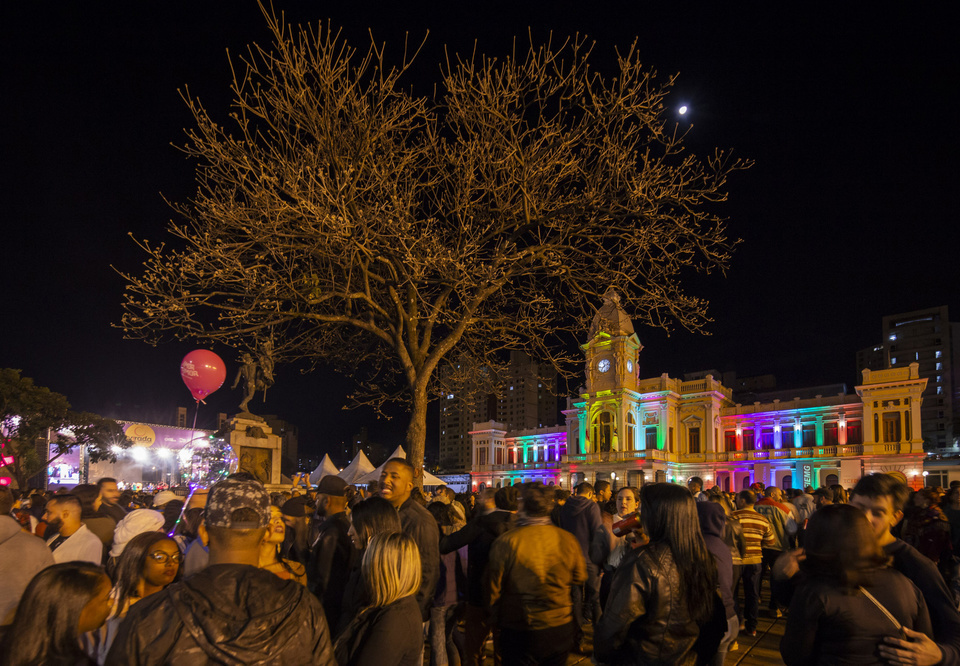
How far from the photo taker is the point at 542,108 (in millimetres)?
8586

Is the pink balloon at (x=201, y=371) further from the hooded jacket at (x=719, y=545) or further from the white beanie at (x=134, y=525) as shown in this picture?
the hooded jacket at (x=719, y=545)

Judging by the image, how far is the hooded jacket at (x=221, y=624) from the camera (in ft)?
6.01

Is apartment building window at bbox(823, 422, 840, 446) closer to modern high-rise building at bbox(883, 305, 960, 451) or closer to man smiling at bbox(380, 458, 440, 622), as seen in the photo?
modern high-rise building at bbox(883, 305, 960, 451)

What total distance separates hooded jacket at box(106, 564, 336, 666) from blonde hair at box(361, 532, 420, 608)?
0.90 m

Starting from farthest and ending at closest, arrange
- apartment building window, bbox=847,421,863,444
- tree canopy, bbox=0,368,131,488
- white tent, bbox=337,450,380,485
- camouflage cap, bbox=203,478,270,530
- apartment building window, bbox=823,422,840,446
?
A: 1. apartment building window, bbox=823,422,840,446
2. apartment building window, bbox=847,421,863,444
3. tree canopy, bbox=0,368,131,488
4. white tent, bbox=337,450,380,485
5. camouflage cap, bbox=203,478,270,530

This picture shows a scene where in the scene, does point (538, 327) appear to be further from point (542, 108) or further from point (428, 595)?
point (428, 595)

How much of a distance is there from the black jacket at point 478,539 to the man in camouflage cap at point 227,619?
271 cm

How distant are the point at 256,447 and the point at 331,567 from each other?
10217mm

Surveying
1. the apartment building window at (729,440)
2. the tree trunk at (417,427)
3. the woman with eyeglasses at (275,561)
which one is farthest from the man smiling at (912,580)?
the apartment building window at (729,440)

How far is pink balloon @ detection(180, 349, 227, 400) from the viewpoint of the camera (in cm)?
1323

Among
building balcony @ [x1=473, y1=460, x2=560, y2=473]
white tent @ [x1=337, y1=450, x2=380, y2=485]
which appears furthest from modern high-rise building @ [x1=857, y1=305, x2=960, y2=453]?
white tent @ [x1=337, y1=450, x2=380, y2=485]

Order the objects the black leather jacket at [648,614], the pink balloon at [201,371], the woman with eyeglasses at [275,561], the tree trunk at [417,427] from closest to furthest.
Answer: the black leather jacket at [648,614] < the woman with eyeglasses at [275,561] < the tree trunk at [417,427] < the pink balloon at [201,371]

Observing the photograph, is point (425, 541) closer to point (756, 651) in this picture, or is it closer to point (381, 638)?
point (381, 638)

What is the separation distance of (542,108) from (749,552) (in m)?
6.31
